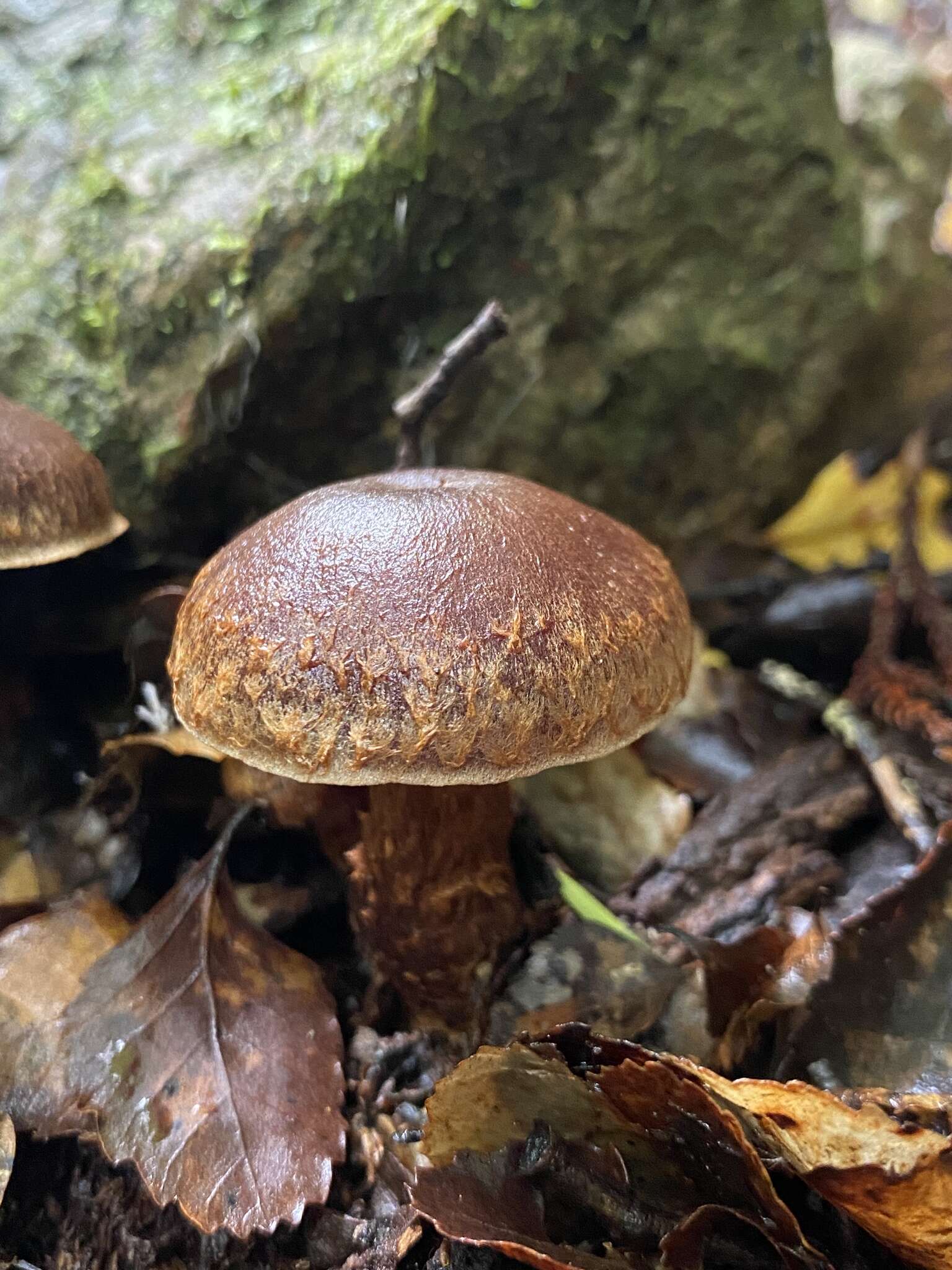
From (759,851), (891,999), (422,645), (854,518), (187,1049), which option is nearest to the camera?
(422,645)

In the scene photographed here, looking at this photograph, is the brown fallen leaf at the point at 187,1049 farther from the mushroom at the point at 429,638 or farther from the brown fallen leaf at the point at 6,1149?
the mushroom at the point at 429,638

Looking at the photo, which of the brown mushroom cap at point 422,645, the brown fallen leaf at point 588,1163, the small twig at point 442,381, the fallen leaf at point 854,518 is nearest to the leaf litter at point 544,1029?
the brown fallen leaf at point 588,1163

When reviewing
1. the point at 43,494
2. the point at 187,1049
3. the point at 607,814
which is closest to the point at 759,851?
the point at 607,814

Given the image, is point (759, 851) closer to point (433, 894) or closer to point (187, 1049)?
point (433, 894)

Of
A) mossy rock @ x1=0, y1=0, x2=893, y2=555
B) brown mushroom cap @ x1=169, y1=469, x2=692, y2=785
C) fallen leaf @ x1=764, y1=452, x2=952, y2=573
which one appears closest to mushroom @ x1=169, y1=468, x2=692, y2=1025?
brown mushroom cap @ x1=169, y1=469, x2=692, y2=785

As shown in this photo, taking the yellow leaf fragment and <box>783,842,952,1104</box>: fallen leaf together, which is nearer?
<box>783,842,952,1104</box>: fallen leaf

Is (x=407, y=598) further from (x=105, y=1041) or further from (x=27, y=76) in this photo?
(x=27, y=76)

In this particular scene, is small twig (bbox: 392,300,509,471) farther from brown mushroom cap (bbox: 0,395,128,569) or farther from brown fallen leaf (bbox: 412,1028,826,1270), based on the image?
brown fallen leaf (bbox: 412,1028,826,1270)
